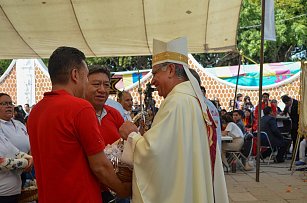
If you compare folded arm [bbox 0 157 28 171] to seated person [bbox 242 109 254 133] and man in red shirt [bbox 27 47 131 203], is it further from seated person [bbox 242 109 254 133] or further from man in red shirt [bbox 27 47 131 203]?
seated person [bbox 242 109 254 133]

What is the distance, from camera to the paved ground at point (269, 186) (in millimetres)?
7395

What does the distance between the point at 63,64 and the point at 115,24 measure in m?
6.52

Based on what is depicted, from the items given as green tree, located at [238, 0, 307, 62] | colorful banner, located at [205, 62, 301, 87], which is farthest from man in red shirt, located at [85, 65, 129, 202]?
green tree, located at [238, 0, 307, 62]

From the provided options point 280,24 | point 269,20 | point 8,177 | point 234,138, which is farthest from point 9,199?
point 280,24

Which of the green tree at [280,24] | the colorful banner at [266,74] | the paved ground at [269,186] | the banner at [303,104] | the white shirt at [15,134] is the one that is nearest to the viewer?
the white shirt at [15,134]

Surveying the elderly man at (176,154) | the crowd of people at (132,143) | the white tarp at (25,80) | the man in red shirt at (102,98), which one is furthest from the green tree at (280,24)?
the elderly man at (176,154)

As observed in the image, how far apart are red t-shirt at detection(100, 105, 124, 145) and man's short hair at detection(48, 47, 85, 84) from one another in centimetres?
101

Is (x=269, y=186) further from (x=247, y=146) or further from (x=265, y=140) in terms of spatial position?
(x=265, y=140)

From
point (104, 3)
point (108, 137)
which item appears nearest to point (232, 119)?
point (104, 3)

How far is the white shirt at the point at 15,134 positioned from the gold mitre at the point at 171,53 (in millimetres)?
1798

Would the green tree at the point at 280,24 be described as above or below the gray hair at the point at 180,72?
above

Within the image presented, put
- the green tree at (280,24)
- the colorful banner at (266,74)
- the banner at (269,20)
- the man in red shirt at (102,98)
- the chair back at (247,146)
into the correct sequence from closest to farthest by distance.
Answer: the man in red shirt at (102,98)
the banner at (269,20)
the chair back at (247,146)
the colorful banner at (266,74)
the green tree at (280,24)

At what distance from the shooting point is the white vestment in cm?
274

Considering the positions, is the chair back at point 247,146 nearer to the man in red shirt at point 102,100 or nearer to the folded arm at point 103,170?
the man in red shirt at point 102,100
